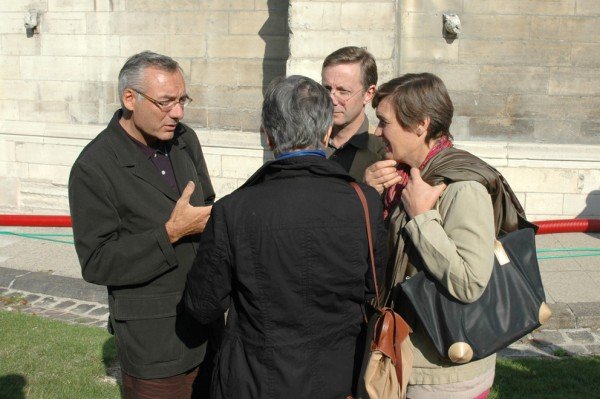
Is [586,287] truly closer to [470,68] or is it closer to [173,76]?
[470,68]

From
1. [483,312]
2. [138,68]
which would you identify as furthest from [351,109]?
[483,312]

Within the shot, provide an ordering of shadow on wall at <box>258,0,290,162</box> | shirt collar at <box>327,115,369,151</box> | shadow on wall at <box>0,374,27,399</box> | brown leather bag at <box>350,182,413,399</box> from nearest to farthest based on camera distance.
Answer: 1. brown leather bag at <box>350,182,413,399</box>
2. shirt collar at <box>327,115,369,151</box>
3. shadow on wall at <box>0,374,27,399</box>
4. shadow on wall at <box>258,0,290,162</box>

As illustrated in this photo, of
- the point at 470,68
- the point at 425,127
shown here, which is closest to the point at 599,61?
the point at 470,68

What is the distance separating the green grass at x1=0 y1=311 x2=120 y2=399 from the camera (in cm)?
474

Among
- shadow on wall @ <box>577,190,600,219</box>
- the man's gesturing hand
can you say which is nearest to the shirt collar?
the man's gesturing hand

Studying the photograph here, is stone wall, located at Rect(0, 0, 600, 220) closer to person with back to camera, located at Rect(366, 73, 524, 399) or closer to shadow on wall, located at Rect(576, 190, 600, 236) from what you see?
shadow on wall, located at Rect(576, 190, 600, 236)

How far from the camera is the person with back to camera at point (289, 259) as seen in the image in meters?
2.44

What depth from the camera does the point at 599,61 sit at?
28.7ft

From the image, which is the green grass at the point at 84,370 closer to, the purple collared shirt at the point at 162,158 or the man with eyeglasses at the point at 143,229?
the man with eyeglasses at the point at 143,229

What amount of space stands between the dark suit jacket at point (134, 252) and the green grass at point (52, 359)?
171 centimetres

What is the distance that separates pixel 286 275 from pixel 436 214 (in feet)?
2.04

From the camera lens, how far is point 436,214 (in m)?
2.68

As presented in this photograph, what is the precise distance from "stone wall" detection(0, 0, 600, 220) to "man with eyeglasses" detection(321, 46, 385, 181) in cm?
425

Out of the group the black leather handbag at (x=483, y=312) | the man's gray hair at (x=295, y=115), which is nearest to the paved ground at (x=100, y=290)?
the black leather handbag at (x=483, y=312)
